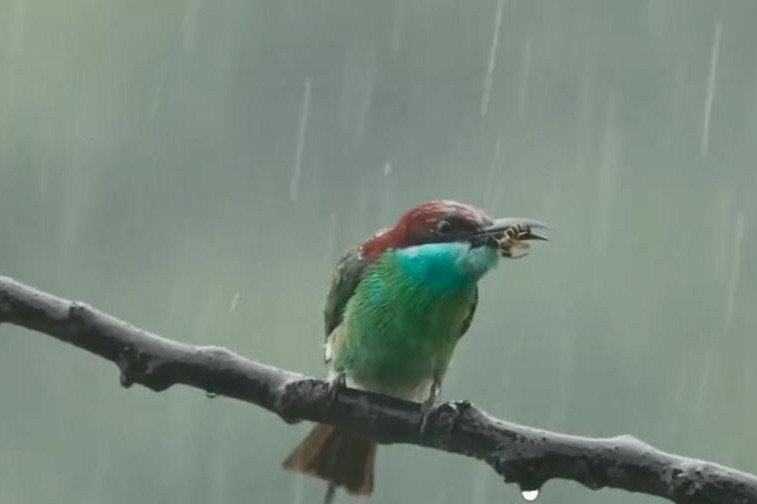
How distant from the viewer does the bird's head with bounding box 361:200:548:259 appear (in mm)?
1973

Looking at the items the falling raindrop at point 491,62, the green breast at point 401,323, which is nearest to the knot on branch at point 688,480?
the green breast at point 401,323

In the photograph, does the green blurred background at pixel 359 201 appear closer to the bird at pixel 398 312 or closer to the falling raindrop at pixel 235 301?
the falling raindrop at pixel 235 301

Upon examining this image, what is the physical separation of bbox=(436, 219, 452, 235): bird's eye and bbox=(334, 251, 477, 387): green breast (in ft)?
0.24

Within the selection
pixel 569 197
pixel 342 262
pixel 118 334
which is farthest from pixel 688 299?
pixel 118 334

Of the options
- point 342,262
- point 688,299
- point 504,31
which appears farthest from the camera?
point 504,31

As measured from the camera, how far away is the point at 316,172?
21.7 metres

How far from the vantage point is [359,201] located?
61.9ft

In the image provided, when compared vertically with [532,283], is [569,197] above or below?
above

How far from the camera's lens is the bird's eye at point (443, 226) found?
2.24m

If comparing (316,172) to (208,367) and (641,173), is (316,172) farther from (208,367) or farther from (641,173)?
(208,367)

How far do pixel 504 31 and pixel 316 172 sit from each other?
16.4 ft

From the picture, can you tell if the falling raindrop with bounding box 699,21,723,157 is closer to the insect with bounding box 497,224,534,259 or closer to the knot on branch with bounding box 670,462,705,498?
the insect with bounding box 497,224,534,259

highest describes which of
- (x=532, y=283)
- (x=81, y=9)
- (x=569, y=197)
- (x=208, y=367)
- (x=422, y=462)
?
(x=81, y=9)

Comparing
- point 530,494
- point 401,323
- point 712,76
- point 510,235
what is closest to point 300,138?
point 712,76
